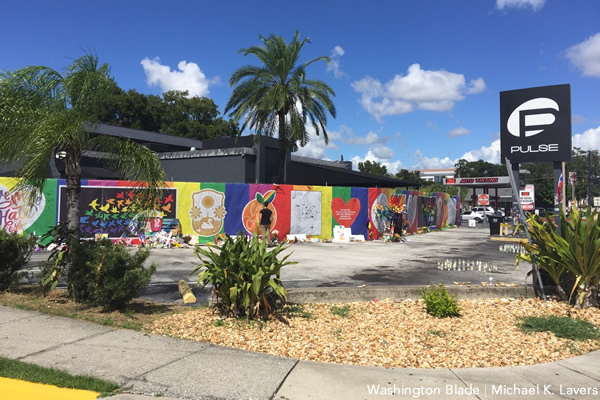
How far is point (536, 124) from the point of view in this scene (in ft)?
39.1

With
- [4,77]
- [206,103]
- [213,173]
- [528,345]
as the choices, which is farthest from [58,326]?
[206,103]

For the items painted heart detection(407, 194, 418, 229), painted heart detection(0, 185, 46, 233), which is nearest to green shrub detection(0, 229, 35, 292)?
painted heart detection(0, 185, 46, 233)

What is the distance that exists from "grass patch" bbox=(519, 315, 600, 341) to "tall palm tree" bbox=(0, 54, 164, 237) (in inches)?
255

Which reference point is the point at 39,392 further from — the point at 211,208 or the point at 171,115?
the point at 171,115

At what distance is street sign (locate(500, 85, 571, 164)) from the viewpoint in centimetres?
1143

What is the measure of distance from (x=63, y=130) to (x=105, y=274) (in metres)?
2.42

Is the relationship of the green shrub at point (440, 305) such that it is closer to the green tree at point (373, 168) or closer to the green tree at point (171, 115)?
the green tree at point (171, 115)

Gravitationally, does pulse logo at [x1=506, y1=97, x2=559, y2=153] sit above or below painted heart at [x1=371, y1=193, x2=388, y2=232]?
above

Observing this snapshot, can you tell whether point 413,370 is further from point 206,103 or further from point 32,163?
point 206,103

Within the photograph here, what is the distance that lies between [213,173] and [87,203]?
15111 mm

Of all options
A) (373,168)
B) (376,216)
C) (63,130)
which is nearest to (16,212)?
(63,130)

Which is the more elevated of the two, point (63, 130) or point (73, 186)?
point (63, 130)

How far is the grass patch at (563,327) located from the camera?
5.78 meters

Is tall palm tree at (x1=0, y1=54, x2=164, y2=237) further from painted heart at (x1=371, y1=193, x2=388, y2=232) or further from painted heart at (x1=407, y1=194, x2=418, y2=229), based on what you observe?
painted heart at (x1=407, y1=194, x2=418, y2=229)
